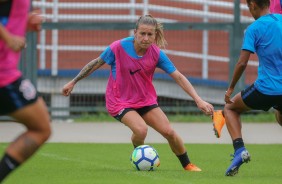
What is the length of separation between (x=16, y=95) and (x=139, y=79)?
12.9ft

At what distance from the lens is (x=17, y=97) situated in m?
7.27

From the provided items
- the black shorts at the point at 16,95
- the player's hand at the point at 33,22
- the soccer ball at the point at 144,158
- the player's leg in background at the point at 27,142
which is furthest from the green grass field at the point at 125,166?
the black shorts at the point at 16,95

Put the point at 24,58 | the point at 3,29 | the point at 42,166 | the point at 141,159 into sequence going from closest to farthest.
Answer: the point at 3,29 → the point at 141,159 → the point at 42,166 → the point at 24,58

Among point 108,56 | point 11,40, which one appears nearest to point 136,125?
point 108,56

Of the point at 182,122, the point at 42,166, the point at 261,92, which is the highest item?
the point at 261,92

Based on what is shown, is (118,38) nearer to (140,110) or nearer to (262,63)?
(140,110)

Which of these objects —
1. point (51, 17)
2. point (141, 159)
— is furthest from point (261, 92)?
point (51, 17)

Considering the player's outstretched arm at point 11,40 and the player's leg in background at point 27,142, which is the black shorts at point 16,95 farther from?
the player's outstretched arm at point 11,40

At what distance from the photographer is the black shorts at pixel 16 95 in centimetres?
725

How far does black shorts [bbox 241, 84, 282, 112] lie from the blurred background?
7826mm

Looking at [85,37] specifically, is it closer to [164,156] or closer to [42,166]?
[164,156]

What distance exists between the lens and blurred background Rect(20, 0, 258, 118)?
18.0 meters

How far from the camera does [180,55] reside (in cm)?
1828

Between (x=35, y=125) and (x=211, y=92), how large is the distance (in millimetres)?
10946
